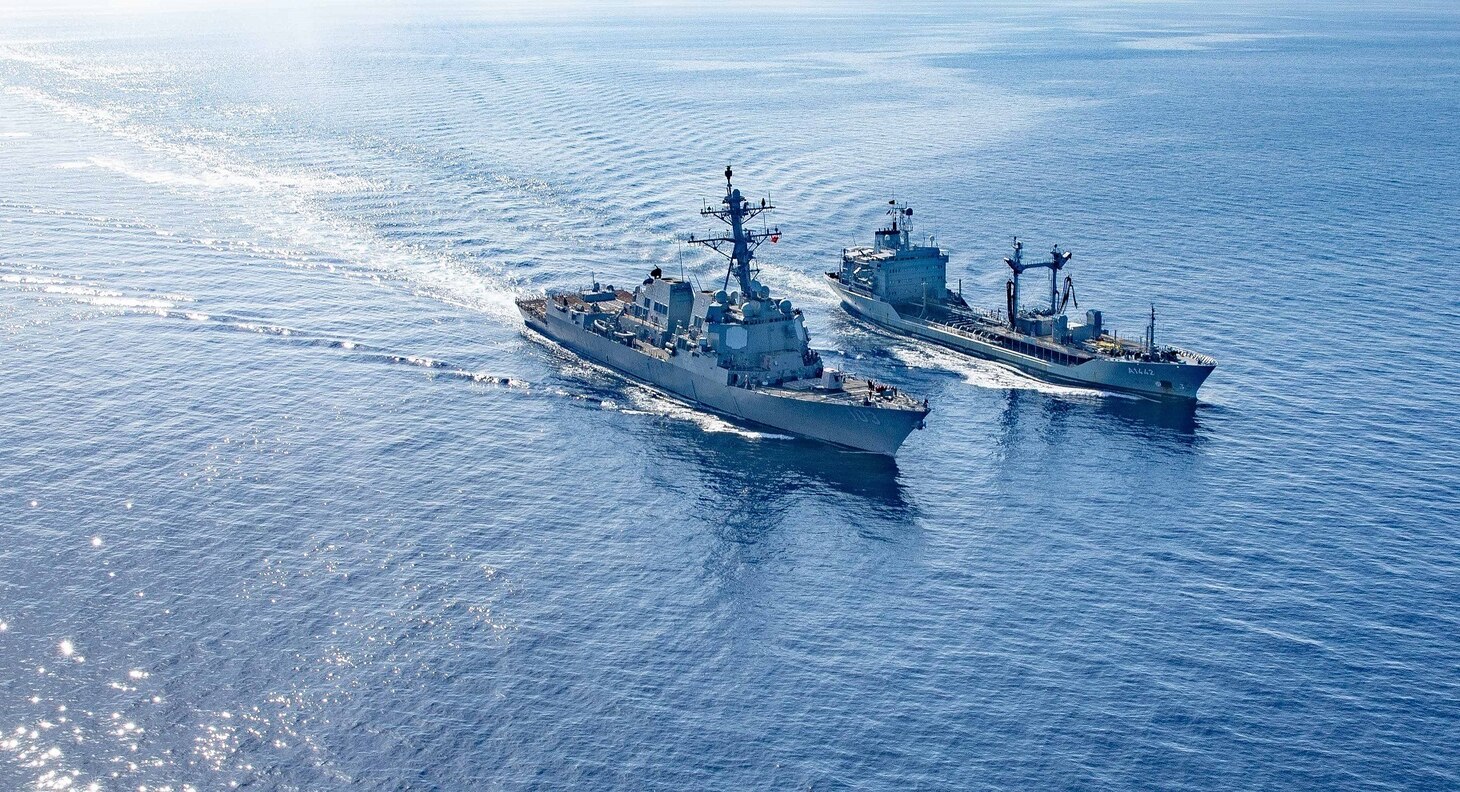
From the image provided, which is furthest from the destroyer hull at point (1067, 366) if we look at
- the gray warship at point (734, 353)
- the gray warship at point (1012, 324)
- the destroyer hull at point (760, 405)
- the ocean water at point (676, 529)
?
the destroyer hull at point (760, 405)

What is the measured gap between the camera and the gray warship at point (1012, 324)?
4067 inches

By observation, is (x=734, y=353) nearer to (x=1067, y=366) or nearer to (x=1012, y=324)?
(x=1067, y=366)

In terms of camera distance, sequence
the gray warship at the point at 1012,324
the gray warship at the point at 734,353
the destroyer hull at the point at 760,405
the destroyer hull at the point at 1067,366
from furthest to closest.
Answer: the gray warship at the point at 1012,324 → the destroyer hull at the point at 1067,366 → the gray warship at the point at 734,353 → the destroyer hull at the point at 760,405

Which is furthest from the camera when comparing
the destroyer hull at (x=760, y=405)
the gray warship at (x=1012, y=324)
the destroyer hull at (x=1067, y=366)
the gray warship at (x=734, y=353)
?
the gray warship at (x=1012, y=324)

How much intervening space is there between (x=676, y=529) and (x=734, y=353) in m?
25.3

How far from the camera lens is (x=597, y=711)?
5975cm

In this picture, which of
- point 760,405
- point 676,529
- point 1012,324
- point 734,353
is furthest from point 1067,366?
point 676,529

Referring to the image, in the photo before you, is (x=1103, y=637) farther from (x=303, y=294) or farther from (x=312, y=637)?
(x=303, y=294)

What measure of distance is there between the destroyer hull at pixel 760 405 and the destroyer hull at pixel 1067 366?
23.4 metres

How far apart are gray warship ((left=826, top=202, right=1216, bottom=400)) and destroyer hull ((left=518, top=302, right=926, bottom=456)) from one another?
2377 cm

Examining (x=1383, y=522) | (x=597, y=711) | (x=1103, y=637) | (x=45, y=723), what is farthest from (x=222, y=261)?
(x=1383, y=522)

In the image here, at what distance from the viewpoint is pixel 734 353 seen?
10188 cm

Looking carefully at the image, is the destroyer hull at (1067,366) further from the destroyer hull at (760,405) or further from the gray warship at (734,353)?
the destroyer hull at (760,405)

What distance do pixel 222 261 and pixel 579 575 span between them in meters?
78.4
